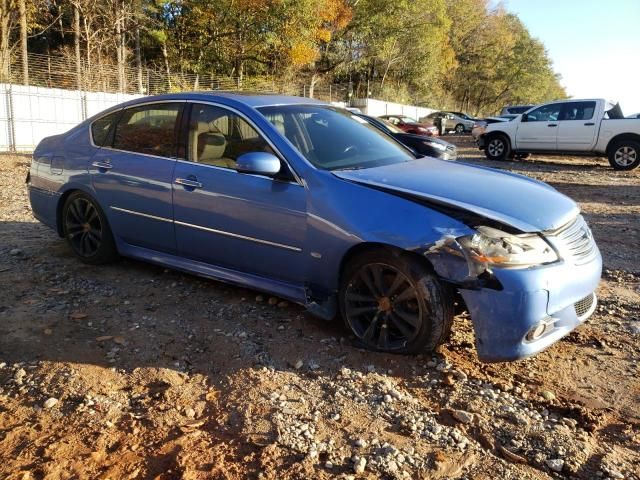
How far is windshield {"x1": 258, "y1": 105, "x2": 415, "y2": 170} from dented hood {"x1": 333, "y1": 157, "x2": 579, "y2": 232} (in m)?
0.20

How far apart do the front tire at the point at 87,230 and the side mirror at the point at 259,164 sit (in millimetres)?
1881

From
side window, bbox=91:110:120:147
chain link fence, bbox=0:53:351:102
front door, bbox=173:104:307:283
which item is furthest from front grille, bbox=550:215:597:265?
chain link fence, bbox=0:53:351:102

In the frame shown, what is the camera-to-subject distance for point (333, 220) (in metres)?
3.50

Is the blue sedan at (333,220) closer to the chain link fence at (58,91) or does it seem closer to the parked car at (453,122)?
the chain link fence at (58,91)

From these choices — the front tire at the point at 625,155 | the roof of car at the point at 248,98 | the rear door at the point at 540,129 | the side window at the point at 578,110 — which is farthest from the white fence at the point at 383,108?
the roof of car at the point at 248,98

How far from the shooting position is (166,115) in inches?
182

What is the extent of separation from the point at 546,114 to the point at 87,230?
44.3 feet

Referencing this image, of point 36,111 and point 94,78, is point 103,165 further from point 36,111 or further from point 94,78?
point 94,78

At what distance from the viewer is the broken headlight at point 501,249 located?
300 centimetres

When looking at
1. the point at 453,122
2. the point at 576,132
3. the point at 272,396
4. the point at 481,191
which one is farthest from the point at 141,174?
the point at 453,122

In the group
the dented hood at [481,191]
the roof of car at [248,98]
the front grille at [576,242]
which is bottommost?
the front grille at [576,242]

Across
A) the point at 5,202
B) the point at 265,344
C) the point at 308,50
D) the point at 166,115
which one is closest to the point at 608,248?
the point at 265,344

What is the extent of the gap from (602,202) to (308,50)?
29.9 meters

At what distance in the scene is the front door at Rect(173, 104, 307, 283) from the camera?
12.3 feet
